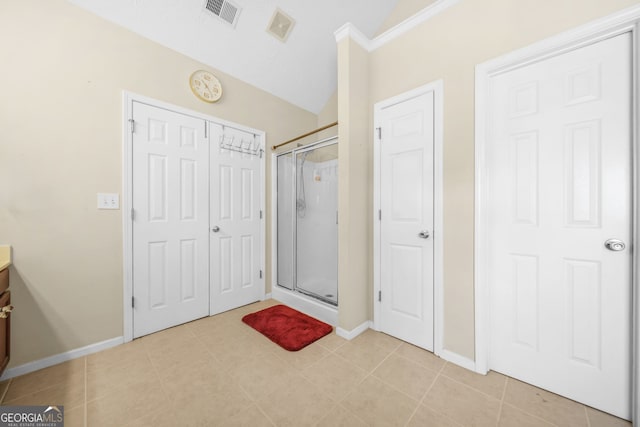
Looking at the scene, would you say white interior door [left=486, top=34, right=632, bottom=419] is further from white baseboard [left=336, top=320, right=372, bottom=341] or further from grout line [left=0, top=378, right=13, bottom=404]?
grout line [left=0, top=378, right=13, bottom=404]

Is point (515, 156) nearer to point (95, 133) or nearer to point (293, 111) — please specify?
point (293, 111)

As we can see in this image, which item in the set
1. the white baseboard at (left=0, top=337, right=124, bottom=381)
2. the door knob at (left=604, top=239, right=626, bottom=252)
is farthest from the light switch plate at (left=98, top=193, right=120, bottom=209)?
the door knob at (left=604, top=239, right=626, bottom=252)

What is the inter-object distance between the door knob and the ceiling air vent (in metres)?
3.10

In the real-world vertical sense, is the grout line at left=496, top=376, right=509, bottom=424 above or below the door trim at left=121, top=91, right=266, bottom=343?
below

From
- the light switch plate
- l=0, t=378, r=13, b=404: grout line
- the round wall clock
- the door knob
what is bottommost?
l=0, t=378, r=13, b=404: grout line

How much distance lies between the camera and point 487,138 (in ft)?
5.22

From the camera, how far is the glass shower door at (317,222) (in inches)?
97.7

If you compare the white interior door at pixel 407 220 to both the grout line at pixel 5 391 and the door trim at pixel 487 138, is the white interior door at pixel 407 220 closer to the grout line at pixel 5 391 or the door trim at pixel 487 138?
the door trim at pixel 487 138

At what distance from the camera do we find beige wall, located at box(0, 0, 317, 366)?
61.5 inches

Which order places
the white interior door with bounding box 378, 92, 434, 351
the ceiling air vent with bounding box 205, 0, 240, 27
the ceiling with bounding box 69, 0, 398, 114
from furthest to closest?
the ceiling air vent with bounding box 205, 0, 240, 27, the ceiling with bounding box 69, 0, 398, 114, the white interior door with bounding box 378, 92, 434, 351

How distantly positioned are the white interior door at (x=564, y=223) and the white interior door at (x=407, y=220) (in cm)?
40

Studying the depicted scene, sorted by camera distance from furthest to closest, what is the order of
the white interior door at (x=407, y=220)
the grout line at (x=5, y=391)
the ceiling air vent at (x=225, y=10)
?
the ceiling air vent at (x=225, y=10) → the white interior door at (x=407, y=220) → the grout line at (x=5, y=391)

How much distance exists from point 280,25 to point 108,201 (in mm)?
2223

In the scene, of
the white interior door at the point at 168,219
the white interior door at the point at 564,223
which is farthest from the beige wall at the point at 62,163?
the white interior door at the point at 564,223
